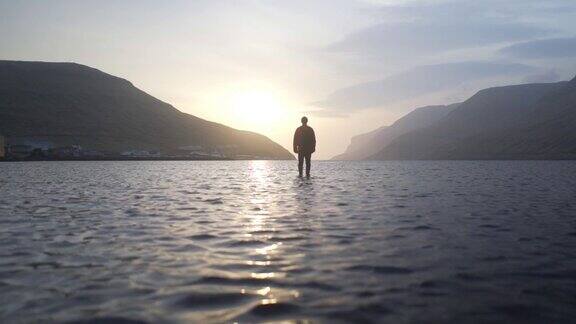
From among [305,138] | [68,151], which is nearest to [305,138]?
[305,138]

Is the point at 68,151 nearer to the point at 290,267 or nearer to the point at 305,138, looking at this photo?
the point at 305,138

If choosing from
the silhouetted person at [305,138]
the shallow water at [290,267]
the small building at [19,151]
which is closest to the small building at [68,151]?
the small building at [19,151]

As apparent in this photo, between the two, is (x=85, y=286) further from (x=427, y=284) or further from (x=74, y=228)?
(x=74, y=228)

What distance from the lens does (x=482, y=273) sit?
729 centimetres

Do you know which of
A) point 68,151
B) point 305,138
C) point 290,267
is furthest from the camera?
point 68,151

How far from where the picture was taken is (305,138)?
111 ft

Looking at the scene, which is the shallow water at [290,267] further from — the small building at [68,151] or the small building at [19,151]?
the small building at [68,151]

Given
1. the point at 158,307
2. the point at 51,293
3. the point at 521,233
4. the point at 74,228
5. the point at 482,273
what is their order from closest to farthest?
the point at 158,307 < the point at 51,293 < the point at 482,273 < the point at 521,233 < the point at 74,228

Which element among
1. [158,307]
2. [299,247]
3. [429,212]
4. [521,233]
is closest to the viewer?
[158,307]

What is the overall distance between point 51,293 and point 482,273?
6.51 m

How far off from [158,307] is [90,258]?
347 centimetres

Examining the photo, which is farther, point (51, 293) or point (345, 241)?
point (345, 241)

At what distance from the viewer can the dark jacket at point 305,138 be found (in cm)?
3372

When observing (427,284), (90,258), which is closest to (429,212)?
(427,284)
